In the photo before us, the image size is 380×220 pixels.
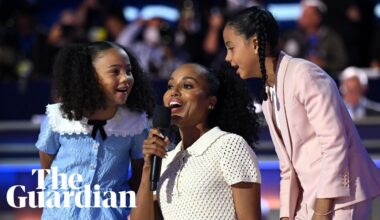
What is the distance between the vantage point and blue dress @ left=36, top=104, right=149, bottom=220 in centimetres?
352

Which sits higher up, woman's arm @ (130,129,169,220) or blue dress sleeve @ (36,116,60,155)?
blue dress sleeve @ (36,116,60,155)

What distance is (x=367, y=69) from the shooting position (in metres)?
7.47

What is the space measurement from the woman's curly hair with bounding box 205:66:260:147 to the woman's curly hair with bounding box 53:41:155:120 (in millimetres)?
366

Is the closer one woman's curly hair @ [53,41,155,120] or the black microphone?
the black microphone

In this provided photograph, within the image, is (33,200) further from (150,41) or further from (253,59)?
(150,41)

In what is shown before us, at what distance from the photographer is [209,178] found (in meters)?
3.24

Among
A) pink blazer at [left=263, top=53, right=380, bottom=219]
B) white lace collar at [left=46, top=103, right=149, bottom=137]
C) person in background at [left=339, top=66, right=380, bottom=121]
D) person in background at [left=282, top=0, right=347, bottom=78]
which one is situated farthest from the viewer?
person in background at [left=282, top=0, right=347, bottom=78]

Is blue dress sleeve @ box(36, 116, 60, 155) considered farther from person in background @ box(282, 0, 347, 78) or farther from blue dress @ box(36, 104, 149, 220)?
person in background @ box(282, 0, 347, 78)

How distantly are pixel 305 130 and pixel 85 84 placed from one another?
3.23 ft

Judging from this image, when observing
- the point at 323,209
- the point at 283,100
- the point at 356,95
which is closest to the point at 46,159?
the point at 283,100

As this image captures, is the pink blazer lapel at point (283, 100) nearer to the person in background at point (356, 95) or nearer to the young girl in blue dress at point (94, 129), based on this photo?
the young girl in blue dress at point (94, 129)

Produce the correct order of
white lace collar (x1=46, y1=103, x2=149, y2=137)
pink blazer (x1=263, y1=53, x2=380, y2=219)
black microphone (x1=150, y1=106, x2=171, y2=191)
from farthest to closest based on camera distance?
1. white lace collar (x1=46, y1=103, x2=149, y2=137)
2. black microphone (x1=150, y1=106, x2=171, y2=191)
3. pink blazer (x1=263, y1=53, x2=380, y2=219)

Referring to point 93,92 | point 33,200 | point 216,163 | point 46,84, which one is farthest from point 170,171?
point 46,84

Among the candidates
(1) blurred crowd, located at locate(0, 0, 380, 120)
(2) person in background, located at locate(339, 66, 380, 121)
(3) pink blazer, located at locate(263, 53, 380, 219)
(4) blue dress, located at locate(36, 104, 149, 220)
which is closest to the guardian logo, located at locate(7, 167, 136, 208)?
(4) blue dress, located at locate(36, 104, 149, 220)
